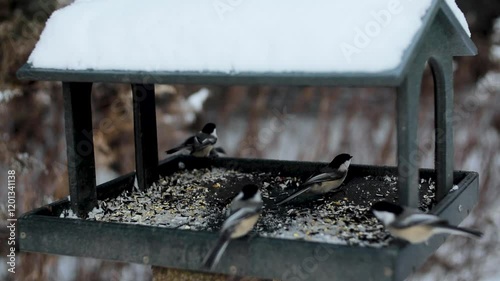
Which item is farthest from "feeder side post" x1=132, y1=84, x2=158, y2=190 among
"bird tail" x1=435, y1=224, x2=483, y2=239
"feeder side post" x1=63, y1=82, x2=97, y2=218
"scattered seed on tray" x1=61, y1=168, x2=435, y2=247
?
"bird tail" x1=435, y1=224, x2=483, y2=239

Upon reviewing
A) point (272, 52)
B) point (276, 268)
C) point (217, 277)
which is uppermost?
point (272, 52)

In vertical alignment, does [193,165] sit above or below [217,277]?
above

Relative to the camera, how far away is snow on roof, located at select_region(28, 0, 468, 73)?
214 centimetres

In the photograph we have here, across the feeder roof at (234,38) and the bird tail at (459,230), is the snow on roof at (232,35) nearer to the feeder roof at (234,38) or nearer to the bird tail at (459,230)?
the feeder roof at (234,38)

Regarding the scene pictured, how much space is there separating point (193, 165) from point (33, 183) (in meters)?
1.63

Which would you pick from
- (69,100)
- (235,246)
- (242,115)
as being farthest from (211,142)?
(242,115)

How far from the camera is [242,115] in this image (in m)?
7.36

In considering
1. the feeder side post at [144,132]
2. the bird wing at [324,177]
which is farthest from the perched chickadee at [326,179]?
the feeder side post at [144,132]

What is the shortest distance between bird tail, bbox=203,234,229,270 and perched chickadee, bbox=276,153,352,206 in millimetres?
703

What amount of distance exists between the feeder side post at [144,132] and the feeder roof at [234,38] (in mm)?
693

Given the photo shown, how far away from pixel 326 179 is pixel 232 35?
902 millimetres

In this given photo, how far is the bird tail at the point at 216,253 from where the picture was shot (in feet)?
7.25

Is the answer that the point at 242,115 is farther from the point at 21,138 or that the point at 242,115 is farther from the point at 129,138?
the point at 21,138

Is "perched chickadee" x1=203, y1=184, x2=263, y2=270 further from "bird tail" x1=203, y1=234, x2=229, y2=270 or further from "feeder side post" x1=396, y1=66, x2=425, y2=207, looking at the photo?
"feeder side post" x1=396, y1=66, x2=425, y2=207
